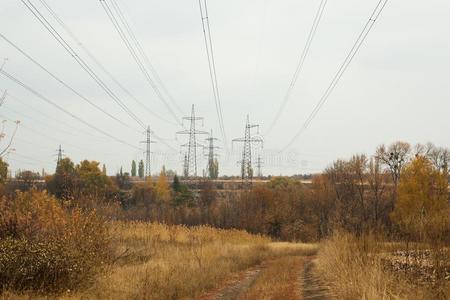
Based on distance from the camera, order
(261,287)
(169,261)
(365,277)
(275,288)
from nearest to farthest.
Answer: (365,277) → (275,288) → (261,287) → (169,261)

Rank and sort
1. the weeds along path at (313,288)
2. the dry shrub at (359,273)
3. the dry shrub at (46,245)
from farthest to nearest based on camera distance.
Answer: the weeds along path at (313,288) → the dry shrub at (46,245) → the dry shrub at (359,273)

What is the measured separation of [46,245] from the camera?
519 inches

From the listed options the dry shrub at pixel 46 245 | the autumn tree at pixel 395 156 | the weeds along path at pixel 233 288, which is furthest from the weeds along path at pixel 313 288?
the autumn tree at pixel 395 156

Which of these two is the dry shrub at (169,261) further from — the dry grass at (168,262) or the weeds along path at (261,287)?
the weeds along path at (261,287)

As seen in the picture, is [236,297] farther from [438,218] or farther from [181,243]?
[181,243]

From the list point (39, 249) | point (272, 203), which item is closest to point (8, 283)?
point (39, 249)

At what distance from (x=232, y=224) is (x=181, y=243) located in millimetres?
29107

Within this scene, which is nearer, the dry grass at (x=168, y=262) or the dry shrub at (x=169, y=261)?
the dry grass at (x=168, y=262)

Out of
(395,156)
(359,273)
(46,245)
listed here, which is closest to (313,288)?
(359,273)

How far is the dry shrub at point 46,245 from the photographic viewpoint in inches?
486

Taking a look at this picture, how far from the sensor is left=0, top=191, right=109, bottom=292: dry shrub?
1234cm

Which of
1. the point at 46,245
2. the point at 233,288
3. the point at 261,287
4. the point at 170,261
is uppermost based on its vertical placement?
the point at 46,245

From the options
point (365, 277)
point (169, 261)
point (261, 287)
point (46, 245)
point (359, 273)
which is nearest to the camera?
point (365, 277)

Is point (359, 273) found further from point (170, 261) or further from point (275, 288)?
point (170, 261)
